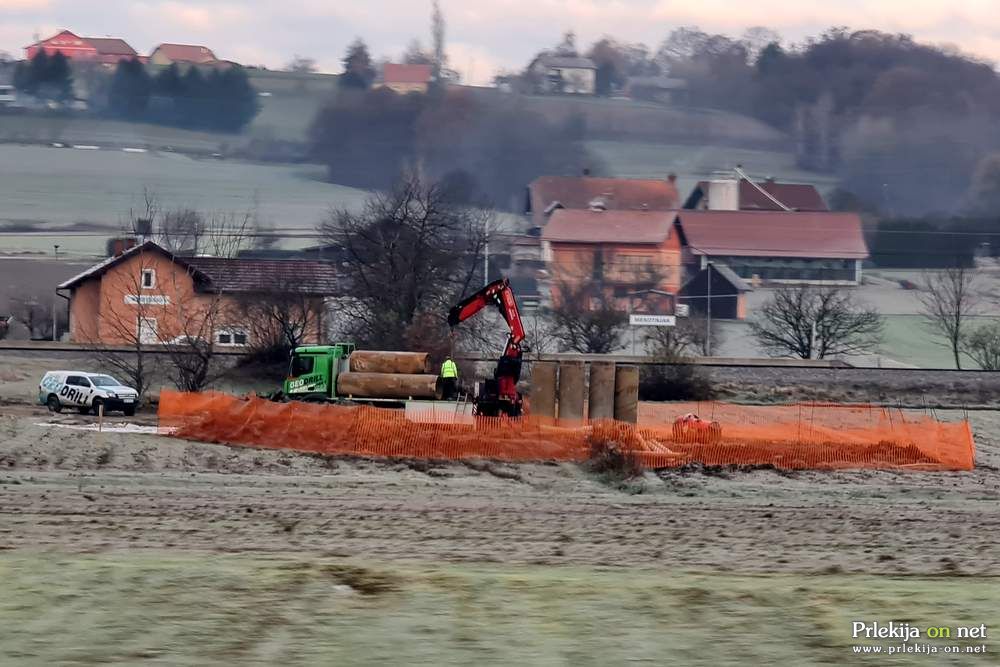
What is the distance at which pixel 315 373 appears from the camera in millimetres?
33312

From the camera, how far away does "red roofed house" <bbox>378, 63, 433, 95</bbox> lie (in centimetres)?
9244

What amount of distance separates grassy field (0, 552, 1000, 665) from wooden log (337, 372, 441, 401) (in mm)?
20251

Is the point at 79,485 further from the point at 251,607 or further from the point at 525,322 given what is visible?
the point at 525,322

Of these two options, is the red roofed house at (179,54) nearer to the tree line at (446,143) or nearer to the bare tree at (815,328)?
the tree line at (446,143)

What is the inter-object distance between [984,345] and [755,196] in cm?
2964

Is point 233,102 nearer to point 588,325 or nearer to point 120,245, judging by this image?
point 120,245

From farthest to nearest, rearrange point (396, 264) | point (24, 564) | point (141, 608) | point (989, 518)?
point (396, 264)
point (989, 518)
point (24, 564)
point (141, 608)

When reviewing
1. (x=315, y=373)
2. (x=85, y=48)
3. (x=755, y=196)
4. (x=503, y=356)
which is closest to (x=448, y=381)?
(x=503, y=356)

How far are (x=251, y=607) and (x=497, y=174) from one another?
79.5 meters

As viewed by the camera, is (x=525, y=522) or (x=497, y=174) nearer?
(x=525, y=522)

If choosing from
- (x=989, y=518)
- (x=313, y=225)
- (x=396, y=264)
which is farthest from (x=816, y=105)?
(x=989, y=518)

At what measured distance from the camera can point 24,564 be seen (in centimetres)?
1076

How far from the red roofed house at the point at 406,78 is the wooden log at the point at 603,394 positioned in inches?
2531
